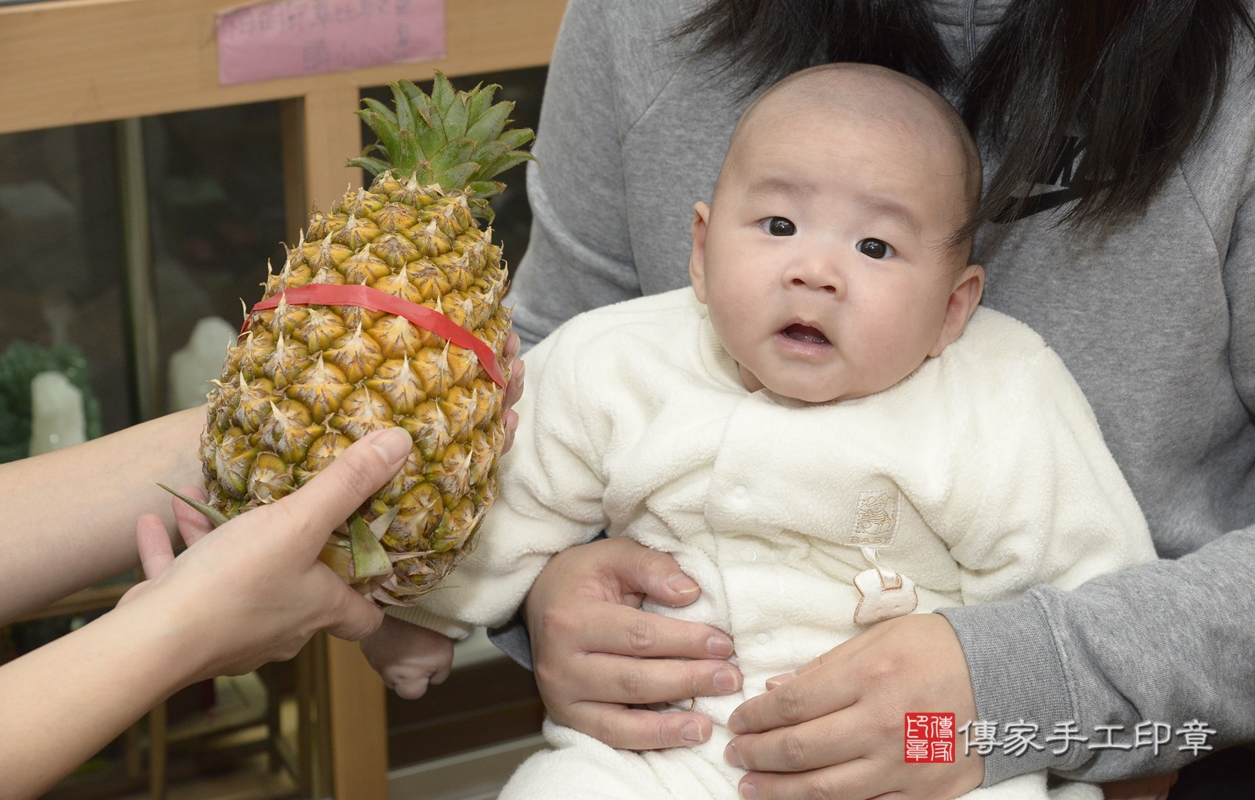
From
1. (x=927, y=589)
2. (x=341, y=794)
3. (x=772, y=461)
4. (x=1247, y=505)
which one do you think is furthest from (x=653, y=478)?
(x=341, y=794)

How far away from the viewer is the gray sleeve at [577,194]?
1.44 metres

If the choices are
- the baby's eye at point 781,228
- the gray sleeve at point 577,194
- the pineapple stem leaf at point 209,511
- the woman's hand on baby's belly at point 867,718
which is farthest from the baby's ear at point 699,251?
the pineapple stem leaf at point 209,511

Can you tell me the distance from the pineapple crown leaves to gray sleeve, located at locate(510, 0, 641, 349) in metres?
0.32

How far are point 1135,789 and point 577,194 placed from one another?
1.03m

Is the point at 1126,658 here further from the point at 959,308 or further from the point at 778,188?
the point at 778,188

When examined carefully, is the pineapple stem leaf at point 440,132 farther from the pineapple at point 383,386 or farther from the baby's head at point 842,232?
the baby's head at point 842,232

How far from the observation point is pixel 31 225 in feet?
6.44

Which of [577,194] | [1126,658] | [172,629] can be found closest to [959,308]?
[1126,658]

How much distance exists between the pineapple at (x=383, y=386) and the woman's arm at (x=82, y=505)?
0.27 meters

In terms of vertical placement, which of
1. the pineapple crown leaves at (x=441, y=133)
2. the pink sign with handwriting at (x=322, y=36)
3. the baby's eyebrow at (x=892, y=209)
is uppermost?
the pink sign with handwriting at (x=322, y=36)

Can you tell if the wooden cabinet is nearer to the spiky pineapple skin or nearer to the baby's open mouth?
the spiky pineapple skin

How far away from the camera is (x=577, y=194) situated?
1.49m

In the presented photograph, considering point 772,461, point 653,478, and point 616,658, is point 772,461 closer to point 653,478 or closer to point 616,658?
point 653,478

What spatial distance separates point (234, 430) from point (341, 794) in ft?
4.16
